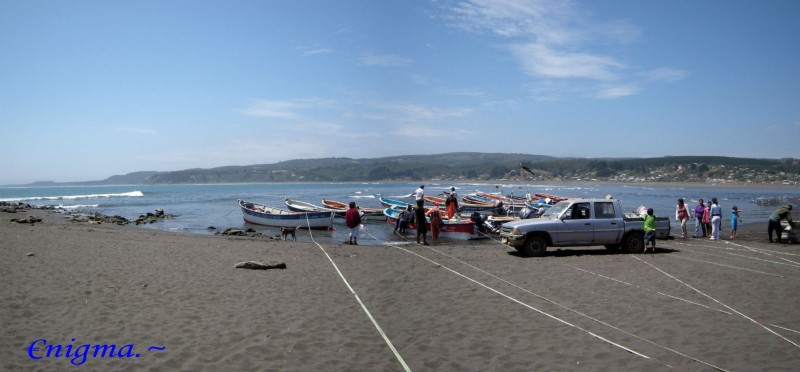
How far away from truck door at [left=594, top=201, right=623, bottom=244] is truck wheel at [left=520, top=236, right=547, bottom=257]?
1.89 m

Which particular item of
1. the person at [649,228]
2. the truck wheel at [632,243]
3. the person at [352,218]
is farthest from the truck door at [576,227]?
the person at [352,218]

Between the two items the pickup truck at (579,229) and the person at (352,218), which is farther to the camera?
the person at (352,218)

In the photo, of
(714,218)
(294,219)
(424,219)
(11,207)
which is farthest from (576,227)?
(11,207)

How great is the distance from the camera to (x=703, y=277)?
1234 cm

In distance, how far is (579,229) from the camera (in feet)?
53.9

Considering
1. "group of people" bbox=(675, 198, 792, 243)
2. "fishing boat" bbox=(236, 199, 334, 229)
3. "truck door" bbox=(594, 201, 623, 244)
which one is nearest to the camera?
"truck door" bbox=(594, 201, 623, 244)

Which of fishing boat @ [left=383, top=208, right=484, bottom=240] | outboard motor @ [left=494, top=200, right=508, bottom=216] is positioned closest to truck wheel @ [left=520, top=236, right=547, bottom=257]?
fishing boat @ [left=383, top=208, right=484, bottom=240]

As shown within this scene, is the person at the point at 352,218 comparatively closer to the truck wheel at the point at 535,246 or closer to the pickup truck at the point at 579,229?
the pickup truck at the point at 579,229

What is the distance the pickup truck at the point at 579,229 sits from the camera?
1630cm

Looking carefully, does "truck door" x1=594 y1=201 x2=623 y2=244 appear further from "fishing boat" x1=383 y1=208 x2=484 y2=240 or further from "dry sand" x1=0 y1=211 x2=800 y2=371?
"fishing boat" x1=383 y1=208 x2=484 y2=240

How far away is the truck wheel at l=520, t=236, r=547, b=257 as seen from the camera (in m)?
16.3

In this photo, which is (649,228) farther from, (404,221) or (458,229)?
(404,221)

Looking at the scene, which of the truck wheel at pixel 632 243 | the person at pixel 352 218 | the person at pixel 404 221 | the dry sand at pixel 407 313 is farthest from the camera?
the person at pixel 404 221

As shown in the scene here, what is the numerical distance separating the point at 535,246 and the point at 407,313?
8.54 m
